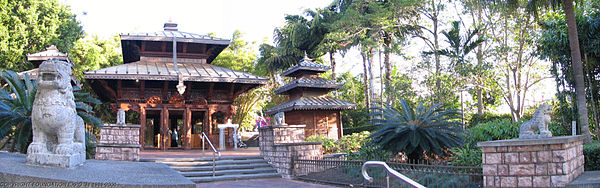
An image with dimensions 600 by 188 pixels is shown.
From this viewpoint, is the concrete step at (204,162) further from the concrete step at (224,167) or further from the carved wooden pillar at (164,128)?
the carved wooden pillar at (164,128)

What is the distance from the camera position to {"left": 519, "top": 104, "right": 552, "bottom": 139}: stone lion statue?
26.8 feet

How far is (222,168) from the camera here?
1398cm

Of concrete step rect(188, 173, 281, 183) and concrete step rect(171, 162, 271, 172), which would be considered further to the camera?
concrete step rect(171, 162, 271, 172)

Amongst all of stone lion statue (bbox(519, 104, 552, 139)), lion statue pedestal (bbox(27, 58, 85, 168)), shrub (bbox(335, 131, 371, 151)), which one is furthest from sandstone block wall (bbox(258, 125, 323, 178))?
lion statue pedestal (bbox(27, 58, 85, 168))

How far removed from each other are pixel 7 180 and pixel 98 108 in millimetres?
24608

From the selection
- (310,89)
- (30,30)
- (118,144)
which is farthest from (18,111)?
(30,30)

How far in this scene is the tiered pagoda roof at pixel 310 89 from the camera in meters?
23.2

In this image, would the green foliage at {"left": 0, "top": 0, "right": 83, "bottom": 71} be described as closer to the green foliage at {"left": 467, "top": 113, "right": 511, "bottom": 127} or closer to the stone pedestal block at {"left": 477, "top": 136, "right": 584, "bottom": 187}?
the green foliage at {"left": 467, "top": 113, "right": 511, "bottom": 127}

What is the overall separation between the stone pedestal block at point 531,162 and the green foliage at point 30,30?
26121 mm

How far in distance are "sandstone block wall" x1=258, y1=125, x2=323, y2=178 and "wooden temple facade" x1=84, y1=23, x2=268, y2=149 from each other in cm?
539

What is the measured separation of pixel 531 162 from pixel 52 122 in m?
7.63

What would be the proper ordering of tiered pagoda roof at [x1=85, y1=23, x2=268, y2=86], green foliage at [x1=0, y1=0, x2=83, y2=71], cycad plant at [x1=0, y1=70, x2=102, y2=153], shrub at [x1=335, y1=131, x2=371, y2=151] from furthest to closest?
green foliage at [x1=0, y1=0, x2=83, y2=71] → tiered pagoda roof at [x1=85, y1=23, x2=268, y2=86] → shrub at [x1=335, y1=131, x2=371, y2=151] → cycad plant at [x1=0, y1=70, x2=102, y2=153]

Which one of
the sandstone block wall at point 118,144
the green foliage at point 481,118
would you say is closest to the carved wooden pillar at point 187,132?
the sandstone block wall at point 118,144

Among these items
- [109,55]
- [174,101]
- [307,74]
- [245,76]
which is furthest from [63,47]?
[307,74]
